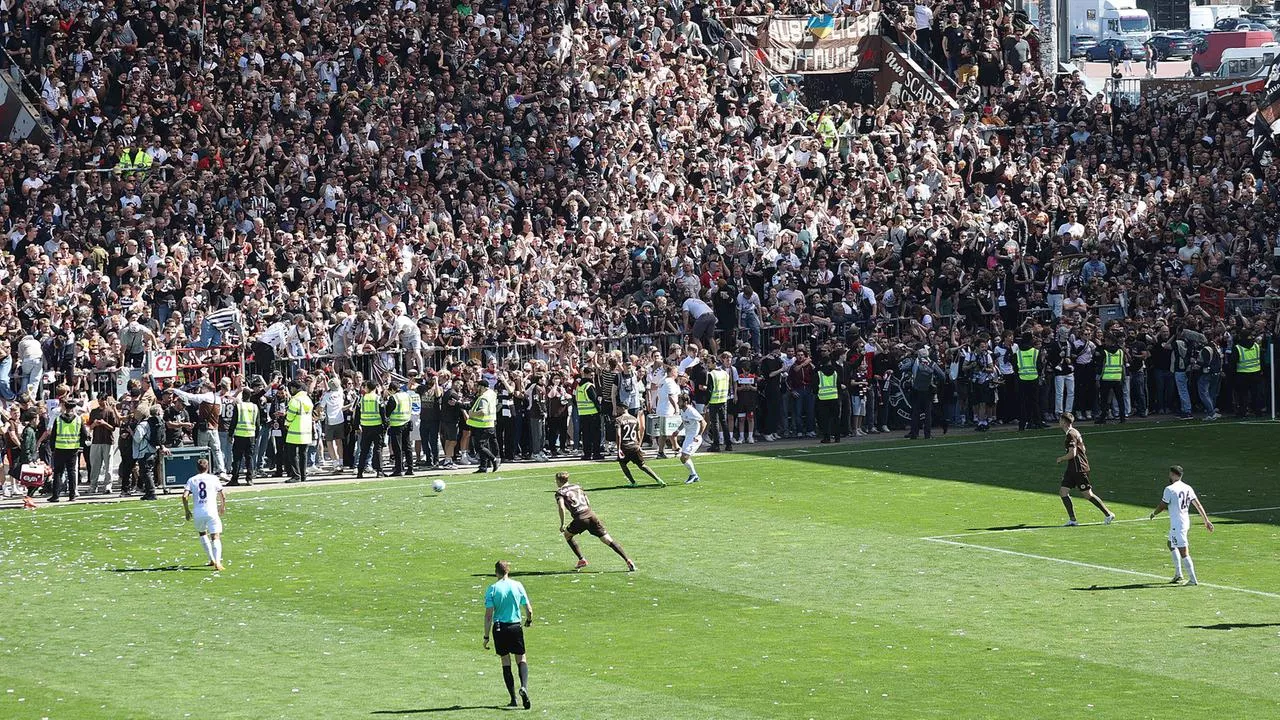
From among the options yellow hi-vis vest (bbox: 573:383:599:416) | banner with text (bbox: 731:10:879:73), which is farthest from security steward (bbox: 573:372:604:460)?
banner with text (bbox: 731:10:879:73)

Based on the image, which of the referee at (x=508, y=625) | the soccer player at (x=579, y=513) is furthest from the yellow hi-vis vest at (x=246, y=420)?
the referee at (x=508, y=625)

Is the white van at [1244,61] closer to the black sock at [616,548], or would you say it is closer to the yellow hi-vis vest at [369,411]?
the yellow hi-vis vest at [369,411]

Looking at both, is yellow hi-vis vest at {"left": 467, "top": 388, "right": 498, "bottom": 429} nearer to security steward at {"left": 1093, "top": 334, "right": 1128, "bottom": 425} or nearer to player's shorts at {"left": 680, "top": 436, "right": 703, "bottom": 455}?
player's shorts at {"left": 680, "top": 436, "right": 703, "bottom": 455}

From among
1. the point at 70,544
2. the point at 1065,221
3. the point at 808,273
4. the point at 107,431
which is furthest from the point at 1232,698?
the point at 1065,221

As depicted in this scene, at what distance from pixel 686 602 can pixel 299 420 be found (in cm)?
1366

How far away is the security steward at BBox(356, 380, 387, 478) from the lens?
36531mm

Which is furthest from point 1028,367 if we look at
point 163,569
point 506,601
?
point 506,601

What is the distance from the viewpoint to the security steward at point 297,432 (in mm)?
35531

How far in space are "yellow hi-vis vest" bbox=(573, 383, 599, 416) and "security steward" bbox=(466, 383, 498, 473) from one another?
5.75 ft

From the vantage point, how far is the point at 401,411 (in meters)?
36.8

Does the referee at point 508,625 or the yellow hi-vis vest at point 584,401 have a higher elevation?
the yellow hi-vis vest at point 584,401

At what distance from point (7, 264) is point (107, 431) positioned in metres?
6.19

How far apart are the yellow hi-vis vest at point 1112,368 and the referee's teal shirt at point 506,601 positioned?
2531cm

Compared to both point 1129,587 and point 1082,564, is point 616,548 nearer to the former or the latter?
point 1082,564
